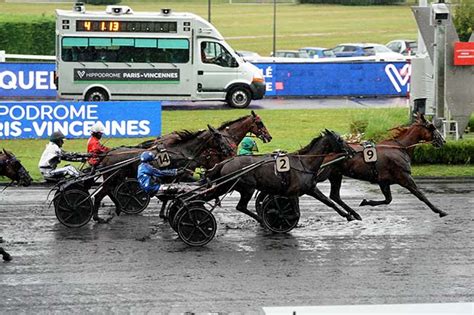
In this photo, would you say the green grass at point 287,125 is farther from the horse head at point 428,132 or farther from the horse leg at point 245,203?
the horse leg at point 245,203

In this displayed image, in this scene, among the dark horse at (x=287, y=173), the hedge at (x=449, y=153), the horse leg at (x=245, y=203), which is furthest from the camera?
the hedge at (x=449, y=153)

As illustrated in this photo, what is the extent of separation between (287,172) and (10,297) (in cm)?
480

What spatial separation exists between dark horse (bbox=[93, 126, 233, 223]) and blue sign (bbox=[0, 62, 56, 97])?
17.0 m

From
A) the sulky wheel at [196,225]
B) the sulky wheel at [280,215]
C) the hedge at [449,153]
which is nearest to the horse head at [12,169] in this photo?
the sulky wheel at [196,225]

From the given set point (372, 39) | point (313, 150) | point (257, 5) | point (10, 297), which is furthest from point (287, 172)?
point (257, 5)

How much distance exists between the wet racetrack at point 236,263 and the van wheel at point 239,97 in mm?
14657

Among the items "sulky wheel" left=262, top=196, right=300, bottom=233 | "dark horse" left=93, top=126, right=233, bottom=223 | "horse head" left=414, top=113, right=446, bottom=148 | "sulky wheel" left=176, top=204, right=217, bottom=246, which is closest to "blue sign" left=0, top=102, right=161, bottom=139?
"dark horse" left=93, top=126, right=233, bottom=223

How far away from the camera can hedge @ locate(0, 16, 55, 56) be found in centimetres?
4644

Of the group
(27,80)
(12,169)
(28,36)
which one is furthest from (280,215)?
(28,36)

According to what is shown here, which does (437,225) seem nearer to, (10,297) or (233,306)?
(233,306)

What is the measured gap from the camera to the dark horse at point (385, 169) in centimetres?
1672

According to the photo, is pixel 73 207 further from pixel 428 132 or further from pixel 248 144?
pixel 428 132

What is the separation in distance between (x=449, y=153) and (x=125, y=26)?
41.8ft

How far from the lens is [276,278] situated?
13.4 metres
